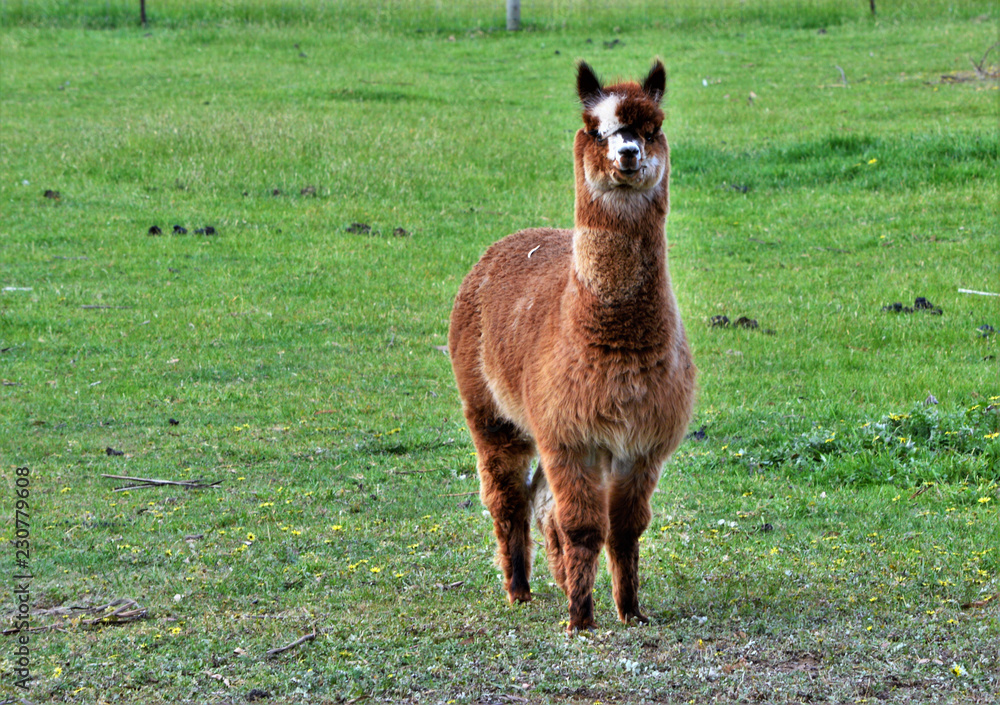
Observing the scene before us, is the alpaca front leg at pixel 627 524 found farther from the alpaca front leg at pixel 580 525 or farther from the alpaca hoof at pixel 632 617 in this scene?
the alpaca front leg at pixel 580 525

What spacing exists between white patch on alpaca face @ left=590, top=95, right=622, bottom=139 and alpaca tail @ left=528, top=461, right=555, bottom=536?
205 centimetres

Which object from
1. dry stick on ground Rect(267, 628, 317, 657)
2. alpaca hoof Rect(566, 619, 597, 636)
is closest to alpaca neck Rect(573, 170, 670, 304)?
alpaca hoof Rect(566, 619, 597, 636)

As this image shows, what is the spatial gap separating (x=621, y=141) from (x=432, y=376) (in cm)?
669

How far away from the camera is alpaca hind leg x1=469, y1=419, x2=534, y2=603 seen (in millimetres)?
6211

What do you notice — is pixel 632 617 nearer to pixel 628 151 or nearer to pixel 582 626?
pixel 582 626

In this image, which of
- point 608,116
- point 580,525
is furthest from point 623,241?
point 580,525

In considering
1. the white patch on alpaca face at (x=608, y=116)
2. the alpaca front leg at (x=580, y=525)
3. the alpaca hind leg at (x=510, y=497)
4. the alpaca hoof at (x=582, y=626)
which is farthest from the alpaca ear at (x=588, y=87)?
the alpaca hoof at (x=582, y=626)

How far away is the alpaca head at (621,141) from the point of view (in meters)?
4.88

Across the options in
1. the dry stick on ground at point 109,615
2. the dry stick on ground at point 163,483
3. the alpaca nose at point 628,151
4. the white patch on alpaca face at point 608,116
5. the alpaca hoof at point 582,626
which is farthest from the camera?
the dry stick on ground at point 163,483

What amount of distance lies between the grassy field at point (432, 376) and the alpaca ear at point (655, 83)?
2663 millimetres

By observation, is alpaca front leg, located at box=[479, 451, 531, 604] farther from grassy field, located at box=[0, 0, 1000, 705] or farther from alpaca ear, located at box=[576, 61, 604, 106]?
alpaca ear, located at box=[576, 61, 604, 106]

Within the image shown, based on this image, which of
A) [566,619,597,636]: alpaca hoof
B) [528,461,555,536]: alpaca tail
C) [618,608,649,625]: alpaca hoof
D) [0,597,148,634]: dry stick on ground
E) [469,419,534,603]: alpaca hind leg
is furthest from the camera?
[469,419,534,603]: alpaca hind leg

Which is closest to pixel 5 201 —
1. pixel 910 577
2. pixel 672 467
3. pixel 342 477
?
pixel 342 477

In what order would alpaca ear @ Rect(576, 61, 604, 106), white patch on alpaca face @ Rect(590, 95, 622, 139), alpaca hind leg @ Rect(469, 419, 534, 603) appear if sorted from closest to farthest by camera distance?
1. white patch on alpaca face @ Rect(590, 95, 622, 139)
2. alpaca ear @ Rect(576, 61, 604, 106)
3. alpaca hind leg @ Rect(469, 419, 534, 603)
